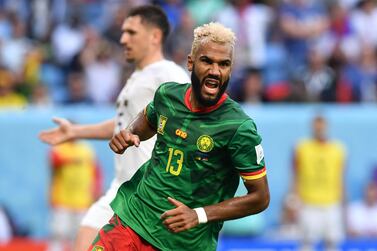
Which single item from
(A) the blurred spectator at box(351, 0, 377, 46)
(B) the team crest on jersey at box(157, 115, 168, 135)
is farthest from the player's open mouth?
(A) the blurred spectator at box(351, 0, 377, 46)

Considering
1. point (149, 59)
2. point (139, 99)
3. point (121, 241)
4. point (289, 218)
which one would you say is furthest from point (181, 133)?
point (289, 218)

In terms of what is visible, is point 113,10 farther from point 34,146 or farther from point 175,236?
point 175,236

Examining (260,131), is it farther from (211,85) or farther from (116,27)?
(211,85)

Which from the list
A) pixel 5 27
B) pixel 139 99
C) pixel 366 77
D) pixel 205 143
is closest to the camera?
pixel 205 143

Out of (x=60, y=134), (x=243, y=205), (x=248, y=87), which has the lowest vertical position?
(x=243, y=205)

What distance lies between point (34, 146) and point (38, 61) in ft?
4.74

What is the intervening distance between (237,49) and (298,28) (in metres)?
1.28

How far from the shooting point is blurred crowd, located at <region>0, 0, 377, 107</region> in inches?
598

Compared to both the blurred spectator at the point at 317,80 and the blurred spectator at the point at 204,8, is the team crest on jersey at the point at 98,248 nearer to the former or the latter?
the blurred spectator at the point at 317,80

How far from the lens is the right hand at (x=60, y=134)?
811 centimetres

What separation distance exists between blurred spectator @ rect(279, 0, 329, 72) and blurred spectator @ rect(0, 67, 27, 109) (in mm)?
4173

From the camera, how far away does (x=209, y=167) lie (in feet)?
19.5

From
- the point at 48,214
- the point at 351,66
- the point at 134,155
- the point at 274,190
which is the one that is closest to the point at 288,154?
the point at 274,190

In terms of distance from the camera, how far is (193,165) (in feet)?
19.5
